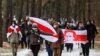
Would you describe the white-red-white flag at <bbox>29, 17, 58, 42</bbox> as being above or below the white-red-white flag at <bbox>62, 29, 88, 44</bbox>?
above

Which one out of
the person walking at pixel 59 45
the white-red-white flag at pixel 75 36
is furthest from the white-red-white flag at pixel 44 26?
the white-red-white flag at pixel 75 36

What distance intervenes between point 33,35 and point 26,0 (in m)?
32.8

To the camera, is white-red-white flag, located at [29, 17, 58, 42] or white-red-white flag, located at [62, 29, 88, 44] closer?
white-red-white flag, located at [29, 17, 58, 42]

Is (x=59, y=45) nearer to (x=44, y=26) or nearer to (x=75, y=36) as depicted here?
(x=44, y=26)

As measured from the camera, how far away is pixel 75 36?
93.5 ft

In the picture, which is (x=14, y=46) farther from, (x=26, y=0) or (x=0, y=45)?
(x=26, y=0)

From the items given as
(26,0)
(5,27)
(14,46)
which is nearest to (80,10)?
(26,0)

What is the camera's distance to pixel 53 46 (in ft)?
70.8

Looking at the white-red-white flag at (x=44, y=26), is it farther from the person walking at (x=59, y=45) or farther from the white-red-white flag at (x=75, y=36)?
the white-red-white flag at (x=75, y=36)

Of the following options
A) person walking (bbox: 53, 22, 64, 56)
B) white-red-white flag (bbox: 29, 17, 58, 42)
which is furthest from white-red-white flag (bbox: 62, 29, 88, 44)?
person walking (bbox: 53, 22, 64, 56)

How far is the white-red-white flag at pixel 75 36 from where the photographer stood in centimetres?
2777

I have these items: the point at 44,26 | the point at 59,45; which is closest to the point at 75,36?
the point at 44,26

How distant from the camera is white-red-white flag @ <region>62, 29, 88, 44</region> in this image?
27766mm

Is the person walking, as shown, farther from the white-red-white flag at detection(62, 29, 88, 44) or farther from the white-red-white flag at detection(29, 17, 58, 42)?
the white-red-white flag at detection(62, 29, 88, 44)
